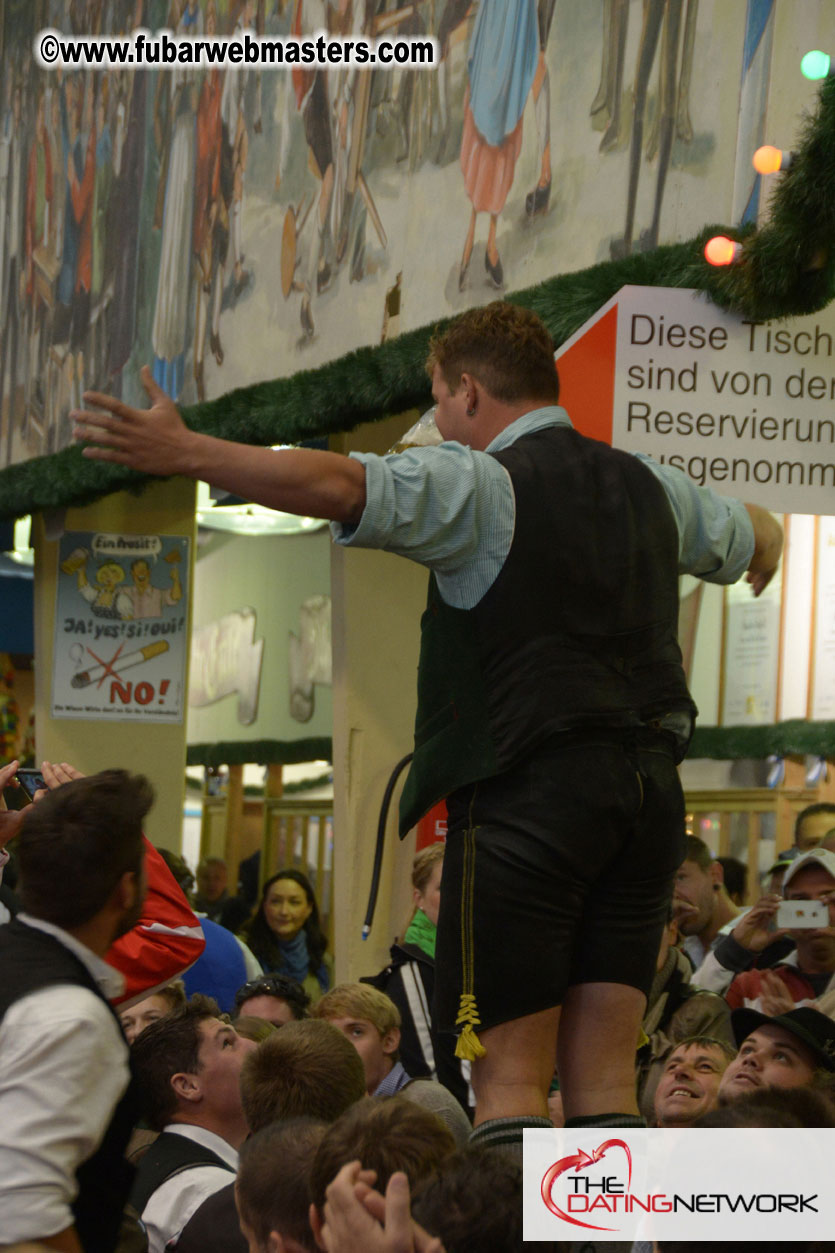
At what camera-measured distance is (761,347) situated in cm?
504

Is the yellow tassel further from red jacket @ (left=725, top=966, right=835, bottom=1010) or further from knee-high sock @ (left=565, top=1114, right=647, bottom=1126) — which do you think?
red jacket @ (left=725, top=966, right=835, bottom=1010)

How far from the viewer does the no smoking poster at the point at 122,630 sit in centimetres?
1086

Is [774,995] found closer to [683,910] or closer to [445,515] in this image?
[683,910]

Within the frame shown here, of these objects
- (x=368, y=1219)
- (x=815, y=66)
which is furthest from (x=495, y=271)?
(x=368, y=1219)

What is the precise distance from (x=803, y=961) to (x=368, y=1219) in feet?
10.3

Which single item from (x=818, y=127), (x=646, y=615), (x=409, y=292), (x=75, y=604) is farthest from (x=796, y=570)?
(x=646, y=615)

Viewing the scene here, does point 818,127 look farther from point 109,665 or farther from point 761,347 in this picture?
point 109,665

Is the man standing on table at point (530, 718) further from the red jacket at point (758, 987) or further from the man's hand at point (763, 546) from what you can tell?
the red jacket at point (758, 987)

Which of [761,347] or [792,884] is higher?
[761,347]

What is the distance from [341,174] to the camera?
8477 millimetres

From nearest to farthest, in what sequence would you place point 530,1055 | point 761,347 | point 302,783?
point 530,1055 → point 761,347 → point 302,783

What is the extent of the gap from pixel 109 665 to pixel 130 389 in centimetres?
181

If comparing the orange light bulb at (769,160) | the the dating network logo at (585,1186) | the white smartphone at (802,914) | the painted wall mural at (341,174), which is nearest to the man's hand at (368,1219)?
the the dating network logo at (585,1186)

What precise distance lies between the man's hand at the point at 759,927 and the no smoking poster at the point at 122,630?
6.04 metres
